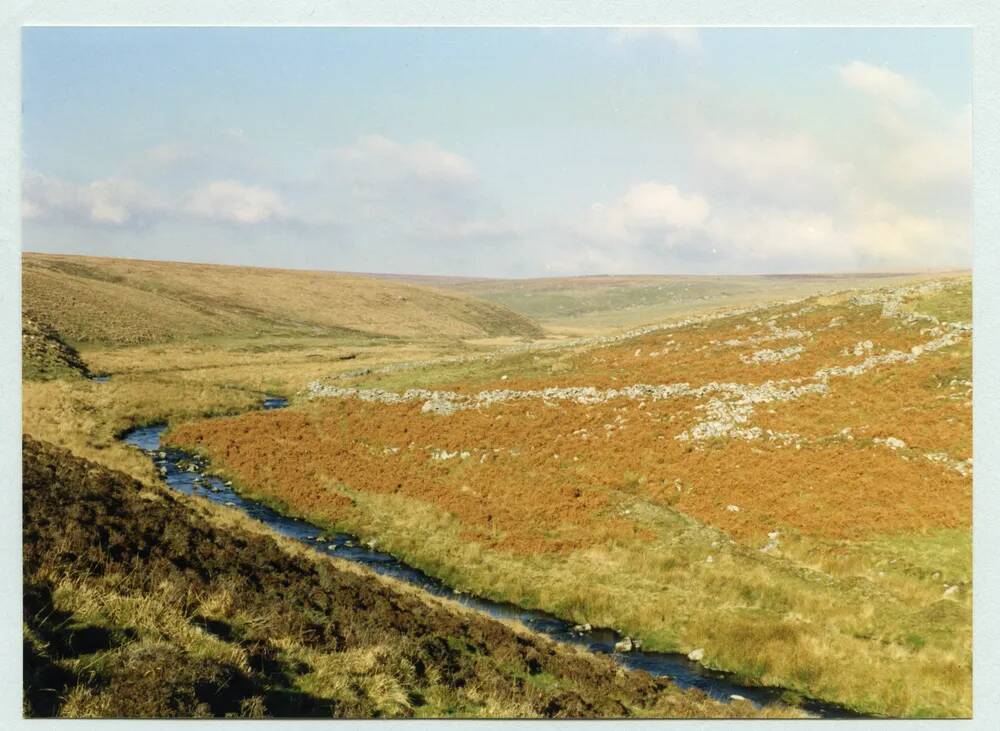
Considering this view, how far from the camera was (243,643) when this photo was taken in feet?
32.9

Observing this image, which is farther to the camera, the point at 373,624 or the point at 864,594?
the point at 864,594

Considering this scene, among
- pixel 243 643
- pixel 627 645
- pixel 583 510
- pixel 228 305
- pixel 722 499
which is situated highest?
pixel 228 305

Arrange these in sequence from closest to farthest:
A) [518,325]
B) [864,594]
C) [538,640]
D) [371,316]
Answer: [538,640], [864,594], [371,316], [518,325]

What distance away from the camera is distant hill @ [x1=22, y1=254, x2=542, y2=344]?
189ft

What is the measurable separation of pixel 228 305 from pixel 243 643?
91580 mm

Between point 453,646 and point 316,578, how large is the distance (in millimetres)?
3875

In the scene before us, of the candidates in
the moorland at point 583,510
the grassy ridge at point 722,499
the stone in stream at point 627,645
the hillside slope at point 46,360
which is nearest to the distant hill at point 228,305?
the hillside slope at point 46,360

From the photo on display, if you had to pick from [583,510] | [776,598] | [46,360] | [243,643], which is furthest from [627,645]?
[46,360]

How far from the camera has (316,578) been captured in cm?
1392

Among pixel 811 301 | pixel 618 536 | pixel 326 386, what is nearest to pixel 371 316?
pixel 326 386

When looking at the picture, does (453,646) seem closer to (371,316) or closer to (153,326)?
(153,326)

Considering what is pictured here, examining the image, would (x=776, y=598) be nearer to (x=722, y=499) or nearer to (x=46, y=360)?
(x=722, y=499)

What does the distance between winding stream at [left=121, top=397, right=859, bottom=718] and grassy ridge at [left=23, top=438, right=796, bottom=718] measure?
119 cm

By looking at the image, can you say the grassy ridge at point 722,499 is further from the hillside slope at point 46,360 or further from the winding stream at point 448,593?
the hillside slope at point 46,360
